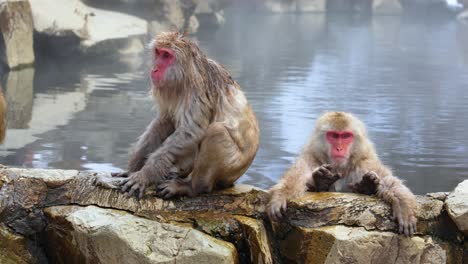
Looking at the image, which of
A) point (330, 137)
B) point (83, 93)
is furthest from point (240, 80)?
point (330, 137)

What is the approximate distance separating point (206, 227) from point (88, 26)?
13.6 meters

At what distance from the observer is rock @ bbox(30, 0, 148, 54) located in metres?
15.6

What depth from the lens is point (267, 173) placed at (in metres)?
7.32

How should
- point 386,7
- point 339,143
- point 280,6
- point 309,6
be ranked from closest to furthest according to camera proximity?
point 339,143 < point 280,6 < point 309,6 < point 386,7

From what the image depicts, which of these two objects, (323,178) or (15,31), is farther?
(15,31)

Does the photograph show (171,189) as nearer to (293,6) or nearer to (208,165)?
(208,165)

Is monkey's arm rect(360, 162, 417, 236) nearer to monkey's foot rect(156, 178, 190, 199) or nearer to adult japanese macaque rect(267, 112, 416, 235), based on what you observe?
adult japanese macaque rect(267, 112, 416, 235)

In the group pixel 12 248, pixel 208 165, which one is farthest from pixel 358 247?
pixel 12 248

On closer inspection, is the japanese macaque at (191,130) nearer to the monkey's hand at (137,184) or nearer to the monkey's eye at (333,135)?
the monkey's hand at (137,184)

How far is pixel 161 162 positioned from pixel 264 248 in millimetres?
719

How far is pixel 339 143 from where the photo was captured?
13.2ft

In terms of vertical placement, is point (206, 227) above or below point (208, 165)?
below

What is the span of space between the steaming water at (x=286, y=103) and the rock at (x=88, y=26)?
58cm

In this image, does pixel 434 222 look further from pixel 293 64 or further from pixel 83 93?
pixel 293 64
